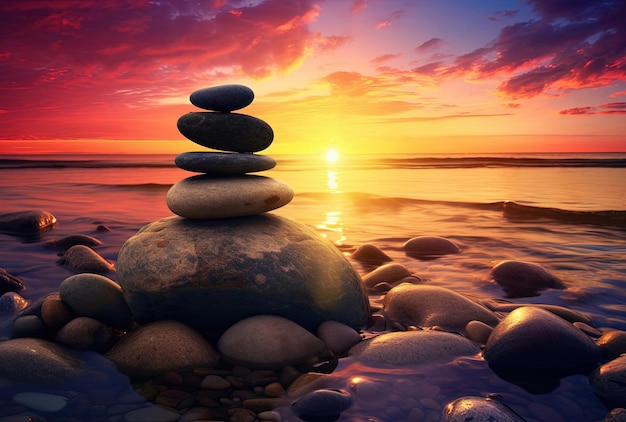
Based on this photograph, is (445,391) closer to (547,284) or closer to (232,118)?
(232,118)

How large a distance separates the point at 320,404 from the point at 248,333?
1.24 metres

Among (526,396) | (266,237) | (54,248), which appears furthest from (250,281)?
(54,248)

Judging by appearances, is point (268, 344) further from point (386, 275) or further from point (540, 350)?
point (386, 275)

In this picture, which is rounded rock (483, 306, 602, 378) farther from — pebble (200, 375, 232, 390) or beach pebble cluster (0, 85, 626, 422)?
pebble (200, 375, 232, 390)

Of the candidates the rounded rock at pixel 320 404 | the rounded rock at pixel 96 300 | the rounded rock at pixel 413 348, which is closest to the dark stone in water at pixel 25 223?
the rounded rock at pixel 96 300

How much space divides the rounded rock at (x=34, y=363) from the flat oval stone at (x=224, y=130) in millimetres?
2704

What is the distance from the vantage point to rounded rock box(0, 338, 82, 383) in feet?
12.7

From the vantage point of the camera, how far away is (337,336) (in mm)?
4801

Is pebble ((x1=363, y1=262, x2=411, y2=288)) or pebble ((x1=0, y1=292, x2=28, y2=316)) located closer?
pebble ((x1=0, y1=292, x2=28, y2=316))

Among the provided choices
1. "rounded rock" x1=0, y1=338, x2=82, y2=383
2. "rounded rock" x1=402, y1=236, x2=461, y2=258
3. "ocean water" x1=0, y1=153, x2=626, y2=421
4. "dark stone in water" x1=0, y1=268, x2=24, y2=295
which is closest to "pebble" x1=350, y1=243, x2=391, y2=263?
"ocean water" x1=0, y1=153, x2=626, y2=421

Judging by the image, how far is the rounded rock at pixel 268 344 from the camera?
Answer: 432 centimetres

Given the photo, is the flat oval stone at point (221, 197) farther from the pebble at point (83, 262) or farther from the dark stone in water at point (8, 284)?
the pebble at point (83, 262)

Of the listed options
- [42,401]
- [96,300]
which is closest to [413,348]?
[42,401]

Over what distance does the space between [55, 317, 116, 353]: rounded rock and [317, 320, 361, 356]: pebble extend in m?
2.13
